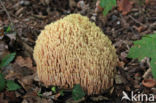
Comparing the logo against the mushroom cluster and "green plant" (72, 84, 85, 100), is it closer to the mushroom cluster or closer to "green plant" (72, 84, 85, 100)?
the mushroom cluster

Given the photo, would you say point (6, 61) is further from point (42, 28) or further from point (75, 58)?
point (42, 28)

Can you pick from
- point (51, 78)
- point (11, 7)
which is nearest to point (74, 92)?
point (51, 78)

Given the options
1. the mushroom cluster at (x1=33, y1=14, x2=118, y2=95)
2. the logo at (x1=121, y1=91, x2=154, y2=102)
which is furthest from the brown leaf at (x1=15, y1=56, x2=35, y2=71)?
the logo at (x1=121, y1=91, x2=154, y2=102)

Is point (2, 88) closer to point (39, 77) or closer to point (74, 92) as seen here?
point (39, 77)

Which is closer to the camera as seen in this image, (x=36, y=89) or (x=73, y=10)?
(x=36, y=89)

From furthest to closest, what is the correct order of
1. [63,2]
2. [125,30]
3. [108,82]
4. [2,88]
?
[63,2] < [125,30] < [108,82] < [2,88]
